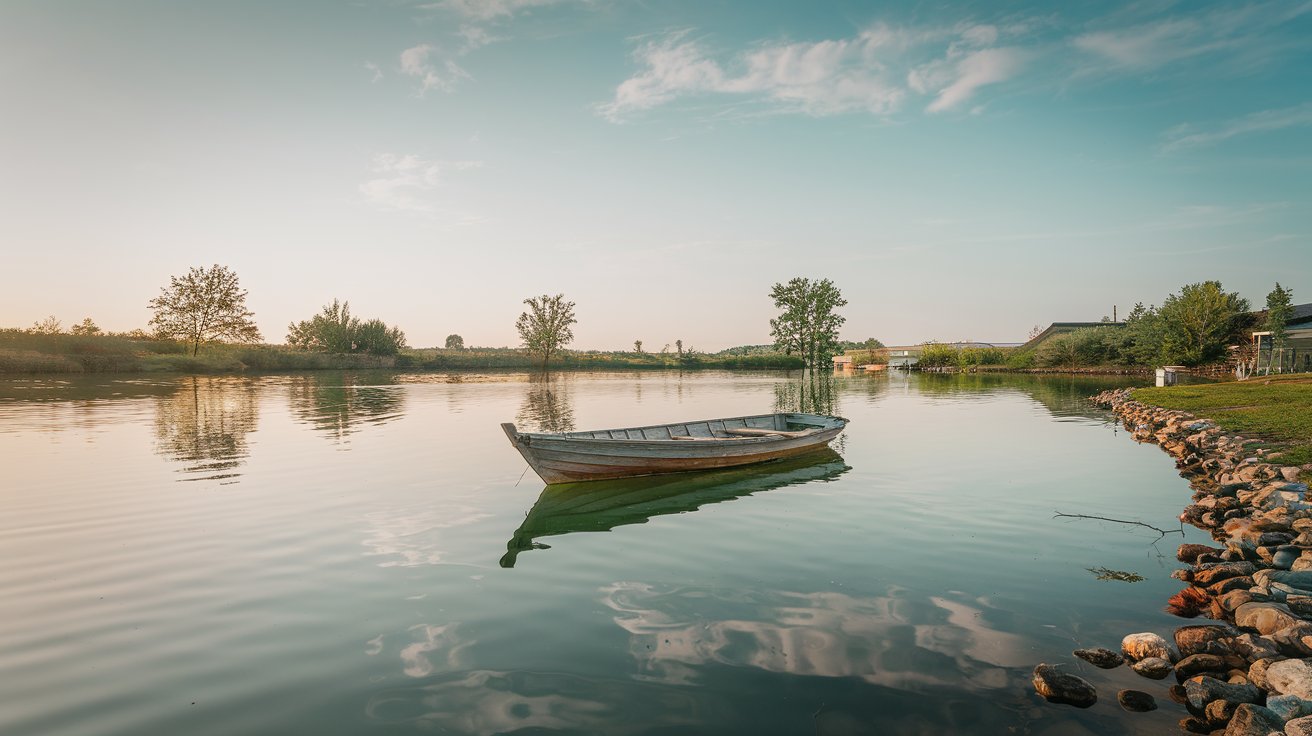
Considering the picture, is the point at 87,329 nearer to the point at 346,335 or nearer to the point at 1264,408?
the point at 346,335

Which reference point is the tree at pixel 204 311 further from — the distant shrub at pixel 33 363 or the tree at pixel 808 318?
the tree at pixel 808 318

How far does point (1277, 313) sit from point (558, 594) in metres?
63.5

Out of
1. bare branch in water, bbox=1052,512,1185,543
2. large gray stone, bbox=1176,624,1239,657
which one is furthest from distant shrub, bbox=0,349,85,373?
large gray stone, bbox=1176,624,1239,657

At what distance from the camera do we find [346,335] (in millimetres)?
87562

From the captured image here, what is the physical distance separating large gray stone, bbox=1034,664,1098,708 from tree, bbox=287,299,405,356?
9394 cm

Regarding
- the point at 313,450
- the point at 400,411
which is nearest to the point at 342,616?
the point at 313,450

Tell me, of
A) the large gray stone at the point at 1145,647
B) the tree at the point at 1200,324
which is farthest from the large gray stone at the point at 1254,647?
the tree at the point at 1200,324

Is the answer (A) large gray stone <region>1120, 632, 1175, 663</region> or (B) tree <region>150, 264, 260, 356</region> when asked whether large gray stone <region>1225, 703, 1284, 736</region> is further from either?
(B) tree <region>150, 264, 260, 356</region>

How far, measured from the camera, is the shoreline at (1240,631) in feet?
16.9

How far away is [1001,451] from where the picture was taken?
19.7m

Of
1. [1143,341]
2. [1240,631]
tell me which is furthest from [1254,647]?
[1143,341]

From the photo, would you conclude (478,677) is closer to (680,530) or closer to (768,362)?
(680,530)

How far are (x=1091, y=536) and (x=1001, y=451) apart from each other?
950cm

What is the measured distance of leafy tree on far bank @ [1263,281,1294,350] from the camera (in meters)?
44.8
